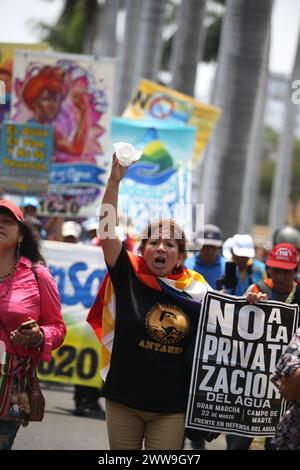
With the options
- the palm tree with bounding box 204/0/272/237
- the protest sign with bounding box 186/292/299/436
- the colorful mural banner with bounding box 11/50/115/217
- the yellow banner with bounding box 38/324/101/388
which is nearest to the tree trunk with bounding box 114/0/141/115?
the palm tree with bounding box 204/0/272/237

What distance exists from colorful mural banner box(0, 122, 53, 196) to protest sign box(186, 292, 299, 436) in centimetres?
626

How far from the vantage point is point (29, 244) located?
5.60m

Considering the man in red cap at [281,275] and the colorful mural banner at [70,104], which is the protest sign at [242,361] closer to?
the man in red cap at [281,275]

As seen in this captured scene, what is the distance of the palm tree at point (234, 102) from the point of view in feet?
49.1

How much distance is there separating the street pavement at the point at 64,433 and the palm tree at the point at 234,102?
6.01 meters

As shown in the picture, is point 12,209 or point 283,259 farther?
point 283,259

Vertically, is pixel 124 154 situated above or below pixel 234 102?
below

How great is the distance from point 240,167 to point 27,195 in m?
4.74

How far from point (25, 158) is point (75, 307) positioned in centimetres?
257

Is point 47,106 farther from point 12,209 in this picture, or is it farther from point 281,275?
point 12,209

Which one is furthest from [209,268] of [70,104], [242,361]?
[70,104]

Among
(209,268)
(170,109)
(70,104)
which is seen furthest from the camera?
(170,109)

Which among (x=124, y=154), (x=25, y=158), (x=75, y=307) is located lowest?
(x=75, y=307)

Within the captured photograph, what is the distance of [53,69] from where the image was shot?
13.4 metres
